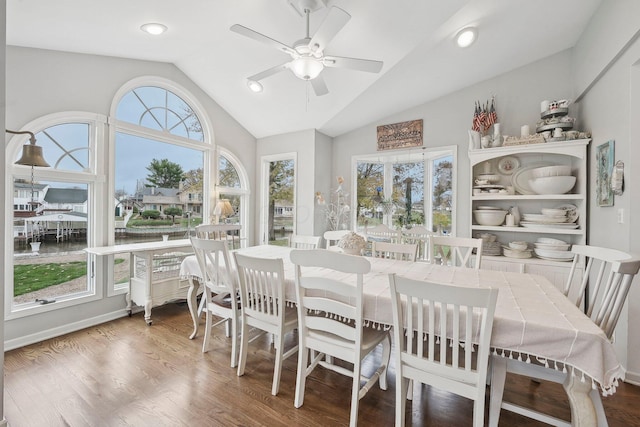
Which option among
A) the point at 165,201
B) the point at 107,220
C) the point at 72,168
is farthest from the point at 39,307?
the point at 165,201

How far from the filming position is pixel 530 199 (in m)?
3.30

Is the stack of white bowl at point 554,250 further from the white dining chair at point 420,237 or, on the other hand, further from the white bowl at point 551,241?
the white dining chair at point 420,237

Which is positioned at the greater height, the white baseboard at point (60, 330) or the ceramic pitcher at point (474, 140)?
the ceramic pitcher at point (474, 140)

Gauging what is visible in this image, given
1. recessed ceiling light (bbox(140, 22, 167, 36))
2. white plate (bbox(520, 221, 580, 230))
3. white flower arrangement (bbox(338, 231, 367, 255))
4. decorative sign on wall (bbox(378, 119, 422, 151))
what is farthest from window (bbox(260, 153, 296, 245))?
white plate (bbox(520, 221, 580, 230))

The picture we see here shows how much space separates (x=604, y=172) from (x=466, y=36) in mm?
1725

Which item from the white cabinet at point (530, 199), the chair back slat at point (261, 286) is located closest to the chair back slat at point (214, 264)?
the chair back slat at point (261, 286)

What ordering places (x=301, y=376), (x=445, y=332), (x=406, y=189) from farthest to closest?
(x=406, y=189)
(x=301, y=376)
(x=445, y=332)

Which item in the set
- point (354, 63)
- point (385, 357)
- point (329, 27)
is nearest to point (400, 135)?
point (354, 63)

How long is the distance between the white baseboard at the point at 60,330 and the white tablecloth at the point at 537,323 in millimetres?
2493

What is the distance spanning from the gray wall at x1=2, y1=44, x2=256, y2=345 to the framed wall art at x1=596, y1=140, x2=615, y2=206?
476cm

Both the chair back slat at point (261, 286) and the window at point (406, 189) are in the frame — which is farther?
the window at point (406, 189)

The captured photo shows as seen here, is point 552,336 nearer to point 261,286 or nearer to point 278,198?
point 261,286

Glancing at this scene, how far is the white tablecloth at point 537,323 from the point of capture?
1.17 metres

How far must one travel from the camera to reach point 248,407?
1.85m
